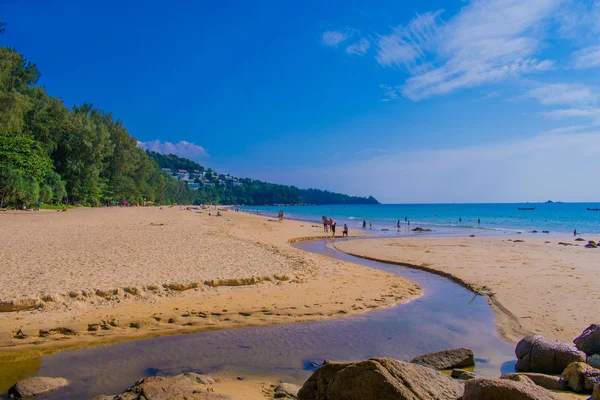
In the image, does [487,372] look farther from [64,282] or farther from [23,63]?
[23,63]

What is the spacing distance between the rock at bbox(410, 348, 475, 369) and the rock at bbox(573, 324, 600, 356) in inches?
77.7

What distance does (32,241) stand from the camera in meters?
17.5

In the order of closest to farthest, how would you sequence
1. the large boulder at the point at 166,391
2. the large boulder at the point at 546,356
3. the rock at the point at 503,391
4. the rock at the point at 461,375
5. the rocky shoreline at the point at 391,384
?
the rock at the point at 503,391
the rocky shoreline at the point at 391,384
the large boulder at the point at 166,391
the rock at the point at 461,375
the large boulder at the point at 546,356

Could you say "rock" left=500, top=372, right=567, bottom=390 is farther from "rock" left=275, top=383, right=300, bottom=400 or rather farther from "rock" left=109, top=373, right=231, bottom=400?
"rock" left=109, top=373, right=231, bottom=400

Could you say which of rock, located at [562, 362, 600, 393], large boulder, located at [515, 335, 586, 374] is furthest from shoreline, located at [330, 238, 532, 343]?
rock, located at [562, 362, 600, 393]

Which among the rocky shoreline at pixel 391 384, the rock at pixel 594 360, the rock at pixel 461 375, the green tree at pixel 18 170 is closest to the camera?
the rocky shoreline at pixel 391 384

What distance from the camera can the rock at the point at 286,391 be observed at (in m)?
5.23

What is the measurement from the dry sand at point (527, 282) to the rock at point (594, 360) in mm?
2043

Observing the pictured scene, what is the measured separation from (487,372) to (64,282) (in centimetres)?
1058

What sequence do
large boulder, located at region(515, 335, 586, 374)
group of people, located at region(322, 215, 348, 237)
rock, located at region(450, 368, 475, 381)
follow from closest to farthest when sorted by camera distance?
1. rock, located at region(450, 368, 475, 381)
2. large boulder, located at region(515, 335, 586, 374)
3. group of people, located at region(322, 215, 348, 237)

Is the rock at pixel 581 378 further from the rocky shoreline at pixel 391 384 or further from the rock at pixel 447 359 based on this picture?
the rock at pixel 447 359

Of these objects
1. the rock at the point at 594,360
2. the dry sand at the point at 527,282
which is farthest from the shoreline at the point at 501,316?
the rock at the point at 594,360

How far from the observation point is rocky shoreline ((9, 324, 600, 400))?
3660 millimetres

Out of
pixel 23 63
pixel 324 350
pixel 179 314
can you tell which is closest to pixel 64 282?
pixel 179 314
